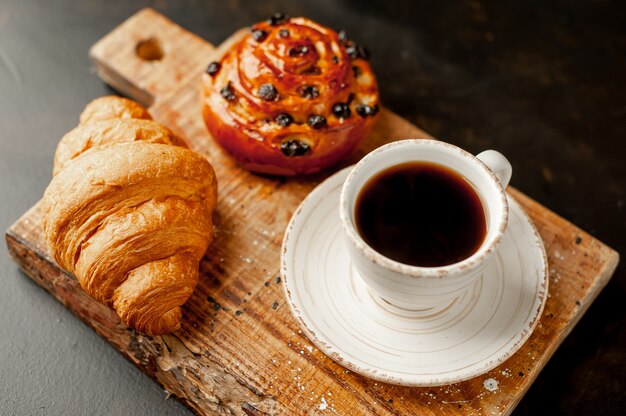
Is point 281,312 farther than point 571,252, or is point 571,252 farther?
point 571,252

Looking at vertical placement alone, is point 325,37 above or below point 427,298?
above

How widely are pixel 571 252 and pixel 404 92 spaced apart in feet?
2.96

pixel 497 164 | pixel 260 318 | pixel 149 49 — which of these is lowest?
pixel 260 318

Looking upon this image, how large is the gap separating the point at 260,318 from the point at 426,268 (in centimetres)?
48

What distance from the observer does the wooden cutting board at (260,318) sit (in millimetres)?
1689

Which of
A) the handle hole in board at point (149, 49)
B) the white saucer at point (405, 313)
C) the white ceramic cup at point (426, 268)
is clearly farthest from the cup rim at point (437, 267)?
the handle hole in board at point (149, 49)

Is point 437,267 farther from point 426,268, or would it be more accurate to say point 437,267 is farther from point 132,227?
point 132,227

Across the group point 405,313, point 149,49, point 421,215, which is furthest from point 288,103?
point 149,49

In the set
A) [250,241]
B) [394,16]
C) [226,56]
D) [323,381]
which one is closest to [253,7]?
[394,16]

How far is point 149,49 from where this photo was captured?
2406 millimetres

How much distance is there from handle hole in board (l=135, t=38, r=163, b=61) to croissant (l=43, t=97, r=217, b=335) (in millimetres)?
686

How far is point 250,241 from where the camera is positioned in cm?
194

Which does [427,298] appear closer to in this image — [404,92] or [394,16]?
[404,92]

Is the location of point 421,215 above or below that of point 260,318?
above
